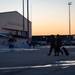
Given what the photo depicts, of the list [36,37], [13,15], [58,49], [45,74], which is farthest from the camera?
[36,37]

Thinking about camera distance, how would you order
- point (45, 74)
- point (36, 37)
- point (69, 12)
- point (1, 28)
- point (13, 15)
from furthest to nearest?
point (36, 37)
point (13, 15)
point (1, 28)
point (69, 12)
point (45, 74)

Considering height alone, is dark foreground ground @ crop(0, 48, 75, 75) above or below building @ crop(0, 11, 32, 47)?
below

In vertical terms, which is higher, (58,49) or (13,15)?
(13,15)

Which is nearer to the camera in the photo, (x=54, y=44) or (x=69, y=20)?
(x=54, y=44)

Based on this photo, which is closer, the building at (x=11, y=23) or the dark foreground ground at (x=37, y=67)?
the dark foreground ground at (x=37, y=67)

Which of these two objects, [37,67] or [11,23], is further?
[11,23]

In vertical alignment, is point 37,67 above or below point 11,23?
below

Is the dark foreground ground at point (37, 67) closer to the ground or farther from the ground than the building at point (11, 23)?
closer to the ground

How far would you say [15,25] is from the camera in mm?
107375

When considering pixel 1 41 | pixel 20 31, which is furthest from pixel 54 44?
pixel 20 31

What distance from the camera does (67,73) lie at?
13.1m

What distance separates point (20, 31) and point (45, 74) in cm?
10150

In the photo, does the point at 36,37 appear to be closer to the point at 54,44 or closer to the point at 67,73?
the point at 54,44

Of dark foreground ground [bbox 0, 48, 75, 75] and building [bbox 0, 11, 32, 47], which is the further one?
building [bbox 0, 11, 32, 47]
